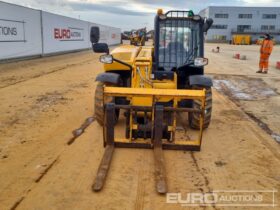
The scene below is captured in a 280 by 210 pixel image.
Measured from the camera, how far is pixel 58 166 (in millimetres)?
4598

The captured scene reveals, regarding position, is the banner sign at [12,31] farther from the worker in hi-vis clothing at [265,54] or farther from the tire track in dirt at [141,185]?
the tire track in dirt at [141,185]

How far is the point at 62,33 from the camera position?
24.0 meters

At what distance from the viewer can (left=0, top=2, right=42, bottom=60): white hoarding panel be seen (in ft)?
51.9

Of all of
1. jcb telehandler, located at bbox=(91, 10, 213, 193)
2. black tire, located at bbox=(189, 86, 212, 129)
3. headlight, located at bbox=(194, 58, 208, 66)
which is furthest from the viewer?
black tire, located at bbox=(189, 86, 212, 129)

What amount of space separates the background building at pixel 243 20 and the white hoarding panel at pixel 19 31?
6177 centimetres

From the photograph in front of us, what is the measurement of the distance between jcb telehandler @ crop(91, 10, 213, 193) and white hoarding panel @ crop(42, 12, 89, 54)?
15883 mm

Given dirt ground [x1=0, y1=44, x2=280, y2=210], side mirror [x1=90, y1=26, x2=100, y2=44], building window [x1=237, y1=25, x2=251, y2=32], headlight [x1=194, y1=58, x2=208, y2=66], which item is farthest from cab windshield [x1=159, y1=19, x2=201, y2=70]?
building window [x1=237, y1=25, x2=251, y2=32]

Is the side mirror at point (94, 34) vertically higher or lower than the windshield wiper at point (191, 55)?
higher

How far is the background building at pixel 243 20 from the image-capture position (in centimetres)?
7656

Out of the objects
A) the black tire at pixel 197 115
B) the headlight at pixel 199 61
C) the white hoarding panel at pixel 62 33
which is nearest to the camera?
the headlight at pixel 199 61

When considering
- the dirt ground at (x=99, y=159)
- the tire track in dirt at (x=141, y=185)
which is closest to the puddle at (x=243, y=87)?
the dirt ground at (x=99, y=159)

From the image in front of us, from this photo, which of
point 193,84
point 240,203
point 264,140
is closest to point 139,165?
point 240,203

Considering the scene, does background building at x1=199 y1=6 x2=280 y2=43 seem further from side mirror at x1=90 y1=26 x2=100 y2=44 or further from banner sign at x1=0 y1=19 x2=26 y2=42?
side mirror at x1=90 y1=26 x2=100 y2=44

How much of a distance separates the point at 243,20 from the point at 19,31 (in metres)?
69.2
